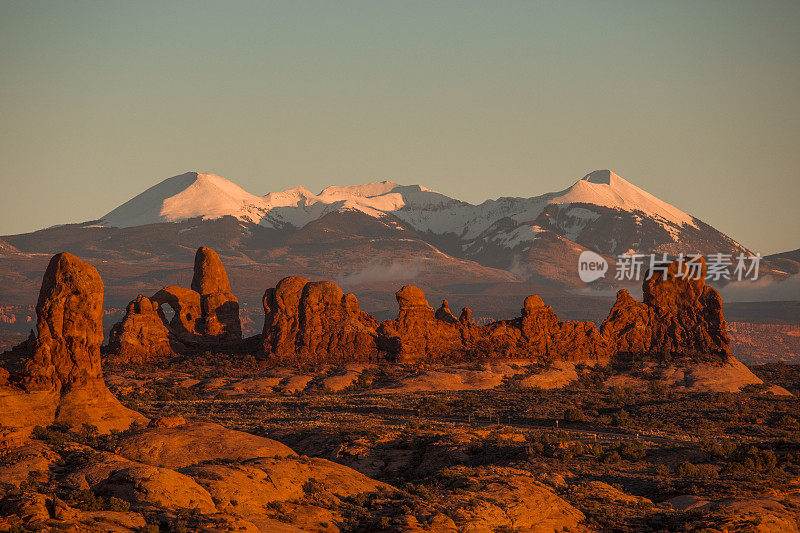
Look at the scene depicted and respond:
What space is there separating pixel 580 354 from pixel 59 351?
2532 inches

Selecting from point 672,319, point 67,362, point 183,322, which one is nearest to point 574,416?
point 67,362

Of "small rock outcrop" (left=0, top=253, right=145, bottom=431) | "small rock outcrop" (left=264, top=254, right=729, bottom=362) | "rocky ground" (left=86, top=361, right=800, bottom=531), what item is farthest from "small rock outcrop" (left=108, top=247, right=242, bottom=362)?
"small rock outcrop" (left=0, top=253, right=145, bottom=431)

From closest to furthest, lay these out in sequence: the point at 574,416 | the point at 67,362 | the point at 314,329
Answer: the point at 67,362
the point at 574,416
the point at 314,329

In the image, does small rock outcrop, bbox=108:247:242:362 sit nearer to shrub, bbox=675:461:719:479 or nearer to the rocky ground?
the rocky ground

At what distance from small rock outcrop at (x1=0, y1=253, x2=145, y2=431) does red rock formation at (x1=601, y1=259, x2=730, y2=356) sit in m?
66.1

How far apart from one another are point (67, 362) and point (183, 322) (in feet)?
177

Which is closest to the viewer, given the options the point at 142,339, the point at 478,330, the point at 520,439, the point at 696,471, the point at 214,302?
the point at 696,471

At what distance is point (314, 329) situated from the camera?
106m

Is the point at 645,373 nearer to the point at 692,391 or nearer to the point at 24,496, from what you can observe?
the point at 692,391

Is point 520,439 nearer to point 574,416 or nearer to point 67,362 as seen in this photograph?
point 574,416

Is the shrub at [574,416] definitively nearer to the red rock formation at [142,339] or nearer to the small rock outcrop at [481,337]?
the small rock outcrop at [481,337]

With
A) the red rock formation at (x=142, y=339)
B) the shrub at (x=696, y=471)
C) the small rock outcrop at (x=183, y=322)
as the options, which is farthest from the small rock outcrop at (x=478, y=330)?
the shrub at (x=696, y=471)

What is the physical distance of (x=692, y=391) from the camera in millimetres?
99312

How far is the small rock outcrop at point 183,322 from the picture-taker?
10644 cm
